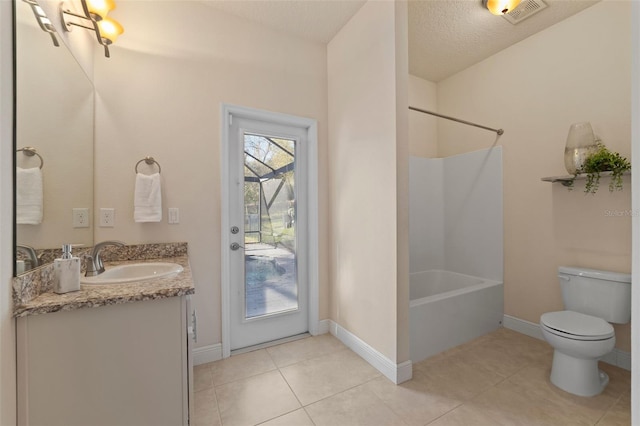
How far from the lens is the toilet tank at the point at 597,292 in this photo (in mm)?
1845

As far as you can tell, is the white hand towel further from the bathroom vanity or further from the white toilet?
the white toilet

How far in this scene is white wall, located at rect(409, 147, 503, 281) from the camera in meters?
2.79

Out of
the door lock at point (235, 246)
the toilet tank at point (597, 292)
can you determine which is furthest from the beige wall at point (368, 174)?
the toilet tank at point (597, 292)

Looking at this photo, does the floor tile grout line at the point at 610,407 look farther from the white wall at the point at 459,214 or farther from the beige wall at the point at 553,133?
the white wall at the point at 459,214

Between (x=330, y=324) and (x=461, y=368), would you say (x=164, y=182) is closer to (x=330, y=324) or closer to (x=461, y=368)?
(x=330, y=324)

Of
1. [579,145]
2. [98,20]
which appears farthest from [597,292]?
[98,20]

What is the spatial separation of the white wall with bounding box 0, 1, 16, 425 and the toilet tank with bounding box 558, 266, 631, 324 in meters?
3.22

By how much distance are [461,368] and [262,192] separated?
82.2 inches

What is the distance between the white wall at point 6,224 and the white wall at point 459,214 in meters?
3.07

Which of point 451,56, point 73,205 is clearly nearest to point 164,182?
point 73,205

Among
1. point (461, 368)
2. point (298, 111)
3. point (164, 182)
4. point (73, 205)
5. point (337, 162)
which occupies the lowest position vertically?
point (461, 368)

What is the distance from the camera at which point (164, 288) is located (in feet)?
3.57

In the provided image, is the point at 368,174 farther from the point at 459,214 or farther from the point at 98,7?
the point at 98,7

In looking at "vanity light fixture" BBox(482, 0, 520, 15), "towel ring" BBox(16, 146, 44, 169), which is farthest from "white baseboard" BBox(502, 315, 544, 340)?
"towel ring" BBox(16, 146, 44, 169)
